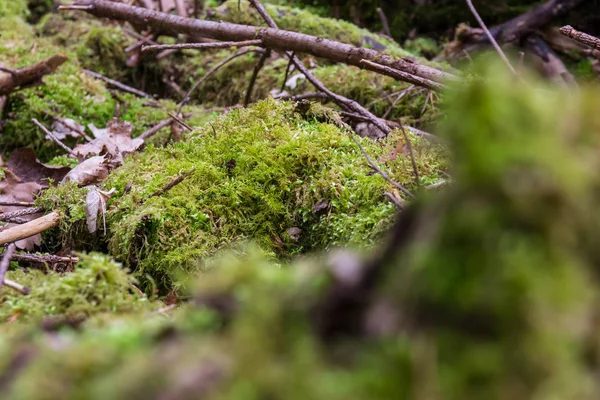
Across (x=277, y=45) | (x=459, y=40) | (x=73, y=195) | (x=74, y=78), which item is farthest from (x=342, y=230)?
(x=459, y=40)

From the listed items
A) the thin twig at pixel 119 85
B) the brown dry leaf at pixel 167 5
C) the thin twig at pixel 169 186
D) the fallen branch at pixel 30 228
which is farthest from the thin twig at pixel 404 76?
the brown dry leaf at pixel 167 5

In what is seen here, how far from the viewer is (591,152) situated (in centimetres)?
77

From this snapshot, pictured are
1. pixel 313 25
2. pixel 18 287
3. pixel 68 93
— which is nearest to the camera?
pixel 18 287

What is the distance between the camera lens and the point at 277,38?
3600 millimetres

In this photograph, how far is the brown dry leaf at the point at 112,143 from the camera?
3.35m

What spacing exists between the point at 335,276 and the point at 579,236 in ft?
1.19

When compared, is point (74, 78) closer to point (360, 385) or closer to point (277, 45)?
point (277, 45)

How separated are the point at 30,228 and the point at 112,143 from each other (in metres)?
1.26

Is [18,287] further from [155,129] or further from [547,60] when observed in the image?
[547,60]

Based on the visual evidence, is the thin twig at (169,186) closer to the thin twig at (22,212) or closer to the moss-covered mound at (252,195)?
the moss-covered mound at (252,195)

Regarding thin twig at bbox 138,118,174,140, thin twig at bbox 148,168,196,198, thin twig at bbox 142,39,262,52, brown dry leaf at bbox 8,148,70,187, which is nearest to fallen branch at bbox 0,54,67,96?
brown dry leaf at bbox 8,148,70,187

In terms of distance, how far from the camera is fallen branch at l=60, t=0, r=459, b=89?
3199mm

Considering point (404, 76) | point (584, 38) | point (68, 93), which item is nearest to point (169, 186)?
point (404, 76)

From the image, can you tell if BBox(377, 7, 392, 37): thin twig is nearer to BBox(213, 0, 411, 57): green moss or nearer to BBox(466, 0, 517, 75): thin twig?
BBox(213, 0, 411, 57): green moss
